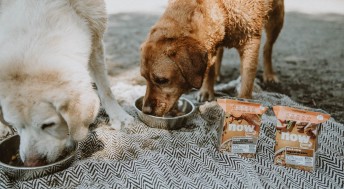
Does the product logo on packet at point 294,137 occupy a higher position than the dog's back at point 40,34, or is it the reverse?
the dog's back at point 40,34

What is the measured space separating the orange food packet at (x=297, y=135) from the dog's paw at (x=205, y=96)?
1.59m

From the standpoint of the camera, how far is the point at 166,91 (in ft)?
10.7

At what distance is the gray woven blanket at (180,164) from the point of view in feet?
8.45

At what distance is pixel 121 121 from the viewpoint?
3527 mm

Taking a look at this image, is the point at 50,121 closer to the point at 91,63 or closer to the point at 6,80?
the point at 6,80

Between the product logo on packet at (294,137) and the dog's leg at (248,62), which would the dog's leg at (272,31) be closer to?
the dog's leg at (248,62)

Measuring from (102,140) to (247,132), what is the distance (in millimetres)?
1317

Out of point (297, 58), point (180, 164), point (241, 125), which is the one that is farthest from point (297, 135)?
point (297, 58)

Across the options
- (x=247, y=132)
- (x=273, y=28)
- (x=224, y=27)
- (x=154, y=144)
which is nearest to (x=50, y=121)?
(x=154, y=144)

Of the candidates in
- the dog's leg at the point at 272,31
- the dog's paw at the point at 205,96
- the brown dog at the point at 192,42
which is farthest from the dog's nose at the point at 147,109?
the dog's leg at the point at 272,31

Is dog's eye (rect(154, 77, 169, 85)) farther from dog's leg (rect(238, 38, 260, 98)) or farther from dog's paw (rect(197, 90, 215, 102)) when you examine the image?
dog's paw (rect(197, 90, 215, 102))

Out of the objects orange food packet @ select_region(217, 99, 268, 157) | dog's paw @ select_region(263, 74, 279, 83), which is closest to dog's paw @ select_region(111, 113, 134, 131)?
orange food packet @ select_region(217, 99, 268, 157)

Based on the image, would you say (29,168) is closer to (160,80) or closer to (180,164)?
(180,164)

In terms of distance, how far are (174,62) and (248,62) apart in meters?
1.00
